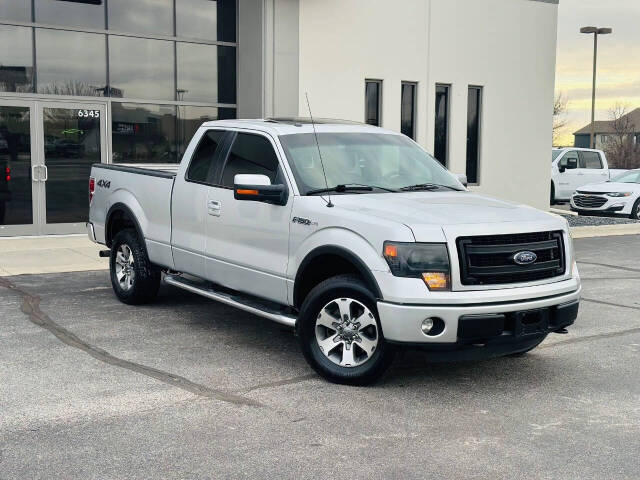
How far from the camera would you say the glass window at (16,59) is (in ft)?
47.5

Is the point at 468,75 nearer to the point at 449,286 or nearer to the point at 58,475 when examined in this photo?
the point at 449,286

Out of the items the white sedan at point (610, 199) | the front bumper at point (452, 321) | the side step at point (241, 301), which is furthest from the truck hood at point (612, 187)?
the front bumper at point (452, 321)

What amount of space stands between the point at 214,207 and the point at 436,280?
2.55m

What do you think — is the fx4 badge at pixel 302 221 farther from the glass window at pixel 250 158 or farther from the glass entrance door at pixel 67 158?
the glass entrance door at pixel 67 158

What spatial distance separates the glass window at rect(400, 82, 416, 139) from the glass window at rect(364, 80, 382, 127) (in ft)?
2.11

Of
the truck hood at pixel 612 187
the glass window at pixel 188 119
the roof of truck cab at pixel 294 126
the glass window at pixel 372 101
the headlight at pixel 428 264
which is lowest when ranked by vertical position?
the truck hood at pixel 612 187

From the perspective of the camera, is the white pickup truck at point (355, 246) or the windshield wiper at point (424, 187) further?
the windshield wiper at point (424, 187)

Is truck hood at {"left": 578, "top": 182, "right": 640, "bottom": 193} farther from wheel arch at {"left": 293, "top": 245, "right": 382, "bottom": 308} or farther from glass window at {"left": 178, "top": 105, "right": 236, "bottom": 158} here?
wheel arch at {"left": 293, "top": 245, "right": 382, "bottom": 308}

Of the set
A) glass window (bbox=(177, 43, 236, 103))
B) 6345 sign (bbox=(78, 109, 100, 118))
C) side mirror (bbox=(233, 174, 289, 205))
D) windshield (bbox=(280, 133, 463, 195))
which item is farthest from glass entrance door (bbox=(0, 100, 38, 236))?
side mirror (bbox=(233, 174, 289, 205))

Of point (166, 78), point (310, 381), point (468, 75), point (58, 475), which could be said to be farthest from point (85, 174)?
point (58, 475)

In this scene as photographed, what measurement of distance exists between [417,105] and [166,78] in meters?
5.58

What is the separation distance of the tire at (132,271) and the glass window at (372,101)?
9582mm

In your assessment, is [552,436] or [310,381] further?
[310,381]

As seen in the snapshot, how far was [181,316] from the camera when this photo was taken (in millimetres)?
8367
